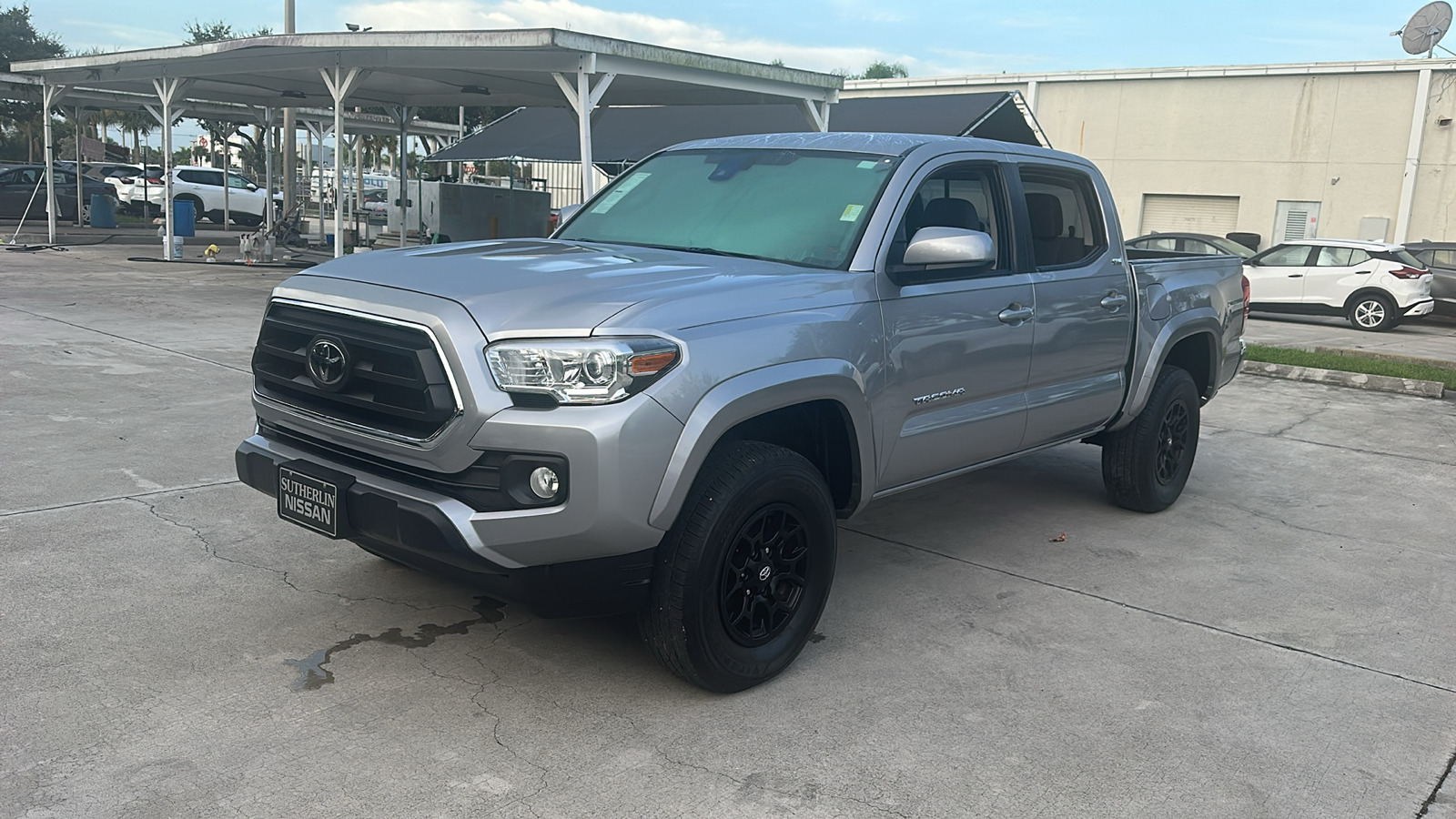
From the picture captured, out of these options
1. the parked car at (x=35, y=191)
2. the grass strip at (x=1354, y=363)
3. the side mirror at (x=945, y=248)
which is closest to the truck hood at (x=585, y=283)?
the side mirror at (x=945, y=248)

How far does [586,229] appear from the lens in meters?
5.18

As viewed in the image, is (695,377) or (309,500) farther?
(309,500)

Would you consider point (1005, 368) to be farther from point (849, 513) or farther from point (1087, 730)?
point (1087, 730)

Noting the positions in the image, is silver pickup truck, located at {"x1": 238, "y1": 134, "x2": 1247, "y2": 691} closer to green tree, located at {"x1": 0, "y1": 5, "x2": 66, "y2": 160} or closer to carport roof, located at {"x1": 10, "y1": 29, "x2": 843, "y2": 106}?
carport roof, located at {"x1": 10, "y1": 29, "x2": 843, "y2": 106}

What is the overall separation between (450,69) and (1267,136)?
21.2 m

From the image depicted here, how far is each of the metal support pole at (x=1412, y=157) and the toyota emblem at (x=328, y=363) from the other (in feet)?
92.4

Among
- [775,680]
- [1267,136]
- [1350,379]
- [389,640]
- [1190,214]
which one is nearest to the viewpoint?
[775,680]

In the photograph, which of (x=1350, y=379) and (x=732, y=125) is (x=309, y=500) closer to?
(x=1350, y=379)

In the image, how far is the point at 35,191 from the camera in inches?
1080

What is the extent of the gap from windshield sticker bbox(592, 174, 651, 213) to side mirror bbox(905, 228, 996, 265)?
1552 mm

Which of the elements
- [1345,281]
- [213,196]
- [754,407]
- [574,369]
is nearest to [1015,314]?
[754,407]

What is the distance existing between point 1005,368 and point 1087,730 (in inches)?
67.2

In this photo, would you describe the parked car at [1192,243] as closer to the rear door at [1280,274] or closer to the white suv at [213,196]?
the rear door at [1280,274]

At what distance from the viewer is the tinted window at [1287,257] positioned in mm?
20047
